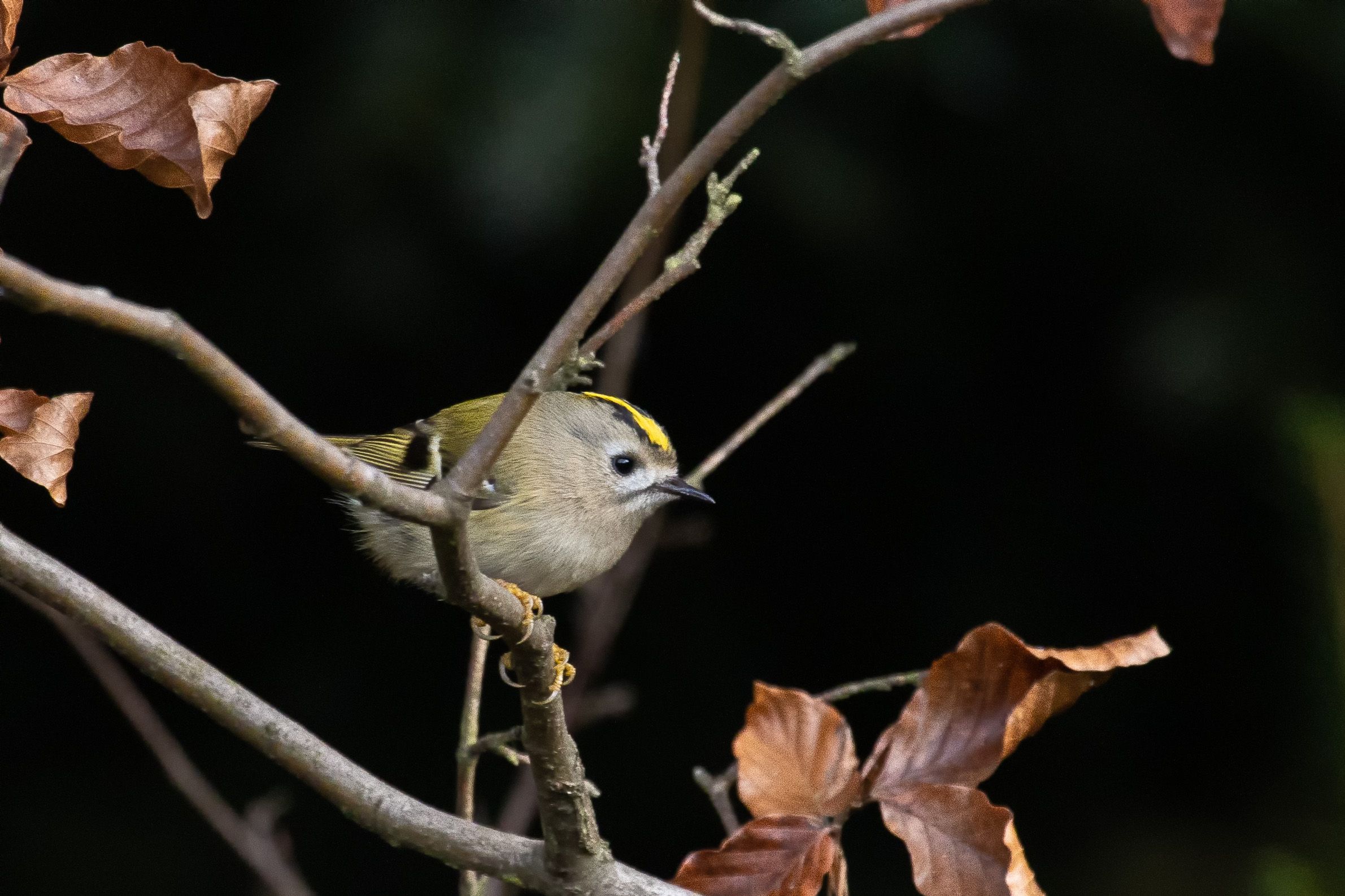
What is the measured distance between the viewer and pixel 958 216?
8.18ft

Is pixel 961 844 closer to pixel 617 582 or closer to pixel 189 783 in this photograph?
pixel 617 582

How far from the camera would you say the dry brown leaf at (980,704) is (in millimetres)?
1112

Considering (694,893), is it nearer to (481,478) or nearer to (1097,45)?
(481,478)

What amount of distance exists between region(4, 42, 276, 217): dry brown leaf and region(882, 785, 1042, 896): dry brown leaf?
2.42 ft

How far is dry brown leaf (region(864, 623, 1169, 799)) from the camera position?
1112mm

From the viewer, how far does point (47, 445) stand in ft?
3.19

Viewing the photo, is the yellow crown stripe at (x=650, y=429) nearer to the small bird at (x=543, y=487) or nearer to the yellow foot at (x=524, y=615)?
the small bird at (x=543, y=487)

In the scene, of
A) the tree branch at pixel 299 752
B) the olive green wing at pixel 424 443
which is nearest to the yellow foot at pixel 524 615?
the tree branch at pixel 299 752

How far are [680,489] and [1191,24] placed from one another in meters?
1.26

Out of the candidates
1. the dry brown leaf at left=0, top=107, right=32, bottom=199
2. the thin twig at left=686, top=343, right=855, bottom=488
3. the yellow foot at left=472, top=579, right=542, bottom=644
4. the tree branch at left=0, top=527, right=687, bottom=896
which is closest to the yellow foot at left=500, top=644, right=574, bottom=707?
the yellow foot at left=472, top=579, right=542, bottom=644

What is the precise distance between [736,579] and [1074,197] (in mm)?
1008

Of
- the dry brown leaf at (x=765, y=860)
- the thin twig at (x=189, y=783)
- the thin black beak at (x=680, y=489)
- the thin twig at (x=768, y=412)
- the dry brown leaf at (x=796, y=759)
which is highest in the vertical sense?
the thin twig at (x=768, y=412)

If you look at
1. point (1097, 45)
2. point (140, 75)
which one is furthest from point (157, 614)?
point (1097, 45)

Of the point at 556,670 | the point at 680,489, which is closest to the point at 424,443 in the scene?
the point at 680,489
